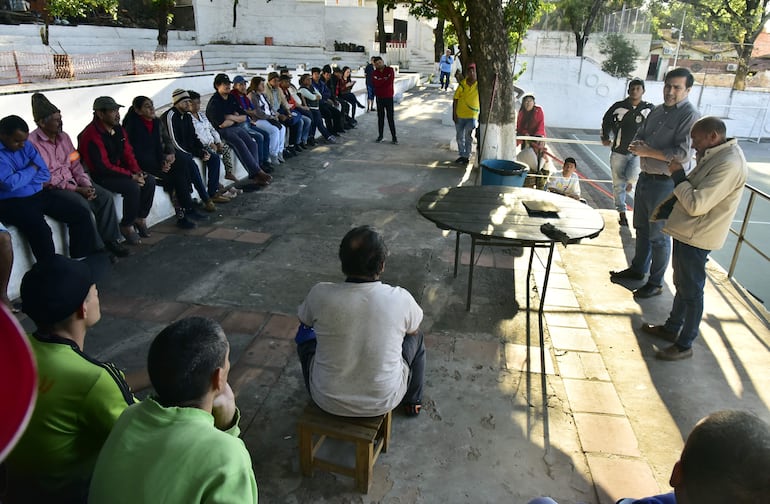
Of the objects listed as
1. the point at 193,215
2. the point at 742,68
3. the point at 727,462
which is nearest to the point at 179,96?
the point at 193,215

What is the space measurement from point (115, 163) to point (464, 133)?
5267mm

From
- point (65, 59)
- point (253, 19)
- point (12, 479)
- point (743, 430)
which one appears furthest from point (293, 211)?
point (253, 19)

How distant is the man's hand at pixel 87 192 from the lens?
4.08 metres

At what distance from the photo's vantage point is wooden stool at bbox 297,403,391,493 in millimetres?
2021

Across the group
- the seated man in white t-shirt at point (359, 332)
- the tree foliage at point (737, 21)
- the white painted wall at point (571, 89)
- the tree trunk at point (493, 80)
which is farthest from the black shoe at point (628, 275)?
the tree foliage at point (737, 21)

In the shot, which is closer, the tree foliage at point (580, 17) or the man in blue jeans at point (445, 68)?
the man in blue jeans at point (445, 68)

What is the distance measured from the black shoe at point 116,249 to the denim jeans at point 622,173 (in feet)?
16.9

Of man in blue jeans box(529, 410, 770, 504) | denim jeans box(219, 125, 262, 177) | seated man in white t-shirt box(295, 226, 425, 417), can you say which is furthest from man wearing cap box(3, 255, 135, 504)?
denim jeans box(219, 125, 262, 177)

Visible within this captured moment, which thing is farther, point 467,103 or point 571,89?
point 571,89

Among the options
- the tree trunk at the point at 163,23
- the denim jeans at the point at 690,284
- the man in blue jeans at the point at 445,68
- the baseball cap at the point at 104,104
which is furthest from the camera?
the tree trunk at the point at 163,23

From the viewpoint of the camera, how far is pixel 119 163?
4.59m

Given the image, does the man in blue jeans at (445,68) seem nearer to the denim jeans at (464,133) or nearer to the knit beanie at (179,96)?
the denim jeans at (464,133)

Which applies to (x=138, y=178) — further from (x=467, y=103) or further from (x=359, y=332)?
(x=467, y=103)

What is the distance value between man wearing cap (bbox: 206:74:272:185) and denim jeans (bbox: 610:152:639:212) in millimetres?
4371
